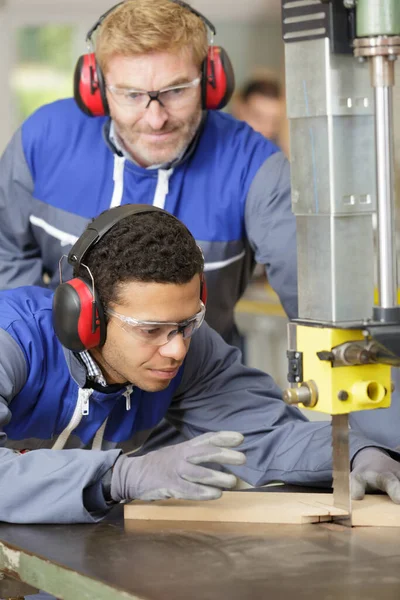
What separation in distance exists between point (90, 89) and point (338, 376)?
127 centimetres

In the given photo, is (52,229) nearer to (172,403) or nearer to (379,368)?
(172,403)

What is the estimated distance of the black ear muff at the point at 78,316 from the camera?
6.29 ft

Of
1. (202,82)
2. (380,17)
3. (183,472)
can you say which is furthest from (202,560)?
(202,82)

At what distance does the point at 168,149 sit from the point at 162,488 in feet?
3.56

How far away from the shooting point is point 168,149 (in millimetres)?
2646

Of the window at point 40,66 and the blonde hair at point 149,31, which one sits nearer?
the blonde hair at point 149,31

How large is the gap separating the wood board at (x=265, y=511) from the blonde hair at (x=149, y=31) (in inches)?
45.5

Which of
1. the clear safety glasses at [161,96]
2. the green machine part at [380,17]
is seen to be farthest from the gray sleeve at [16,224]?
the green machine part at [380,17]

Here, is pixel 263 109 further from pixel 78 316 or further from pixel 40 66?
pixel 78 316

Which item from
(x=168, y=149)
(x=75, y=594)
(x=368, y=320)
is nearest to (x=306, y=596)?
(x=75, y=594)

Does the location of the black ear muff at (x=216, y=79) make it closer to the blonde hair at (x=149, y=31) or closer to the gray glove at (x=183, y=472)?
the blonde hair at (x=149, y=31)

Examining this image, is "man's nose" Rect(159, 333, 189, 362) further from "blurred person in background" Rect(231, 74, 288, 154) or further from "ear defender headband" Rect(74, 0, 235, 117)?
"blurred person in background" Rect(231, 74, 288, 154)

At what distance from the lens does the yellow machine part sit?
5.59 ft

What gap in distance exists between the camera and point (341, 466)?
1.84 metres
